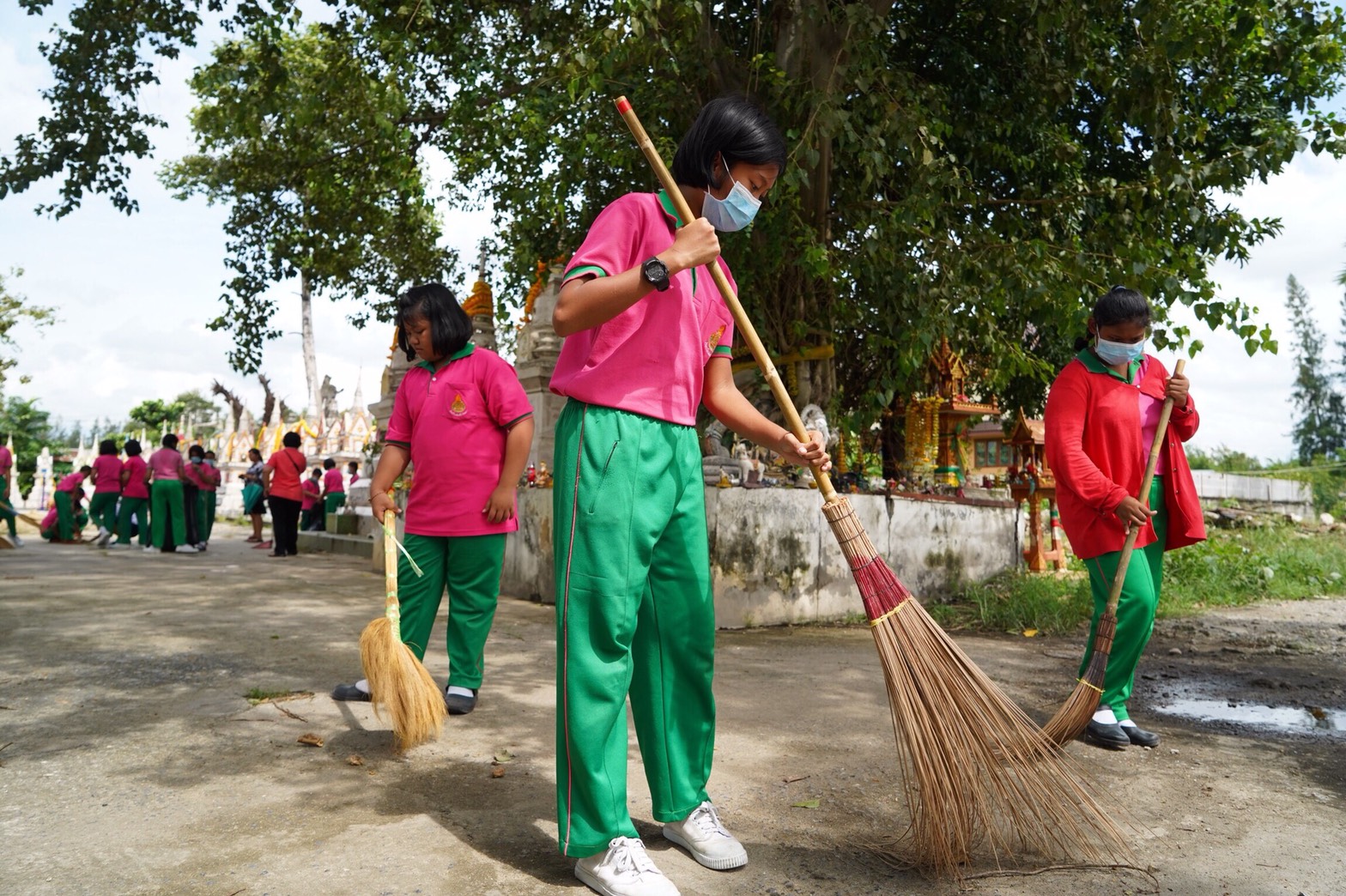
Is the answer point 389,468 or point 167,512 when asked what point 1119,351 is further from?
point 167,512

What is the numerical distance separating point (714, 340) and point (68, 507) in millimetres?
14798

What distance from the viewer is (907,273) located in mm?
6699

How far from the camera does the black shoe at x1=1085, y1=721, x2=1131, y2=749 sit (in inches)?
140

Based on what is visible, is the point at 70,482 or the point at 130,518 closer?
the point at 130,518

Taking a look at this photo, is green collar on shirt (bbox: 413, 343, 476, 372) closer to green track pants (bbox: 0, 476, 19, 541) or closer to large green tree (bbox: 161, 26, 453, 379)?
large green tree (bbox: 161, 26, 453, 379)

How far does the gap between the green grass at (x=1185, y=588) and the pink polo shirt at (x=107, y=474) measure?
11.1 meters

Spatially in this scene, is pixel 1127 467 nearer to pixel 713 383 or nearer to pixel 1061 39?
pixel 713 383

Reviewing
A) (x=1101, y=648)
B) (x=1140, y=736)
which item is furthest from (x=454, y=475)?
(x=1140, y=736)

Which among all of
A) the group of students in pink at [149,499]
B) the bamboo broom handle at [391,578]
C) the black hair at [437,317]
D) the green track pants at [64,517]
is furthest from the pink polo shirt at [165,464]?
the bamboo broom handle at [391,578]

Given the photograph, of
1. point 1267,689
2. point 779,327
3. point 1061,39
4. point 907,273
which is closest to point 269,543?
point 779,327

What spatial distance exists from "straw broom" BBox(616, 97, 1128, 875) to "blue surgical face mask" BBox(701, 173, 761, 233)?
7 centimetres

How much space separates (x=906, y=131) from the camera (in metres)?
6.34

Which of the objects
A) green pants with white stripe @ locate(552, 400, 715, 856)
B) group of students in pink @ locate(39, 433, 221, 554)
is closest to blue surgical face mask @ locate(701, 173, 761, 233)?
green pants with white stripe @ locate(552, 400, 715, 856)

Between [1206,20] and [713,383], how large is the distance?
546cm
